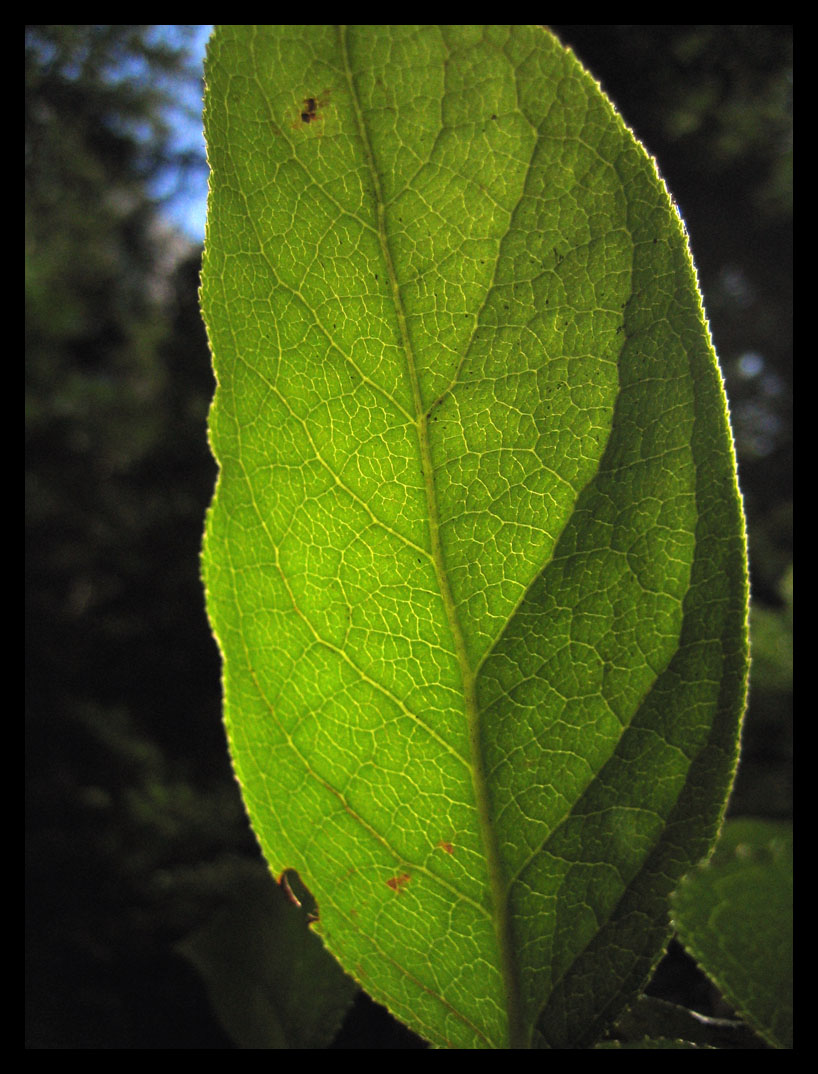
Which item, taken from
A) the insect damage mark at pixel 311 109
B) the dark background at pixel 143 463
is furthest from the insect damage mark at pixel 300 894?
the dark background at pixel 143 463

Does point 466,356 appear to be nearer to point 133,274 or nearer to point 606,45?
point 606,45

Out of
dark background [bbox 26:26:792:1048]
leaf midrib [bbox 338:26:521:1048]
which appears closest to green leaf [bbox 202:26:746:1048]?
leaf midrib [bbox 338:26:521:1048]

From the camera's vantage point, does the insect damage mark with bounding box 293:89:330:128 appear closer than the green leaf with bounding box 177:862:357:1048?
Yes

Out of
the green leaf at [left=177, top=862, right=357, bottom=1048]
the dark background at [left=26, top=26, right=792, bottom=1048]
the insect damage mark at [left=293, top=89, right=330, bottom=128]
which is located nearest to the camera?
the insect damage mark at [left=293, top=89, right=330, bottom=128]

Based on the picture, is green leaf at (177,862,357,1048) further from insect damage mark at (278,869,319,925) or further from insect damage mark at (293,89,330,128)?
insect damage mark at (293,89,330,128)

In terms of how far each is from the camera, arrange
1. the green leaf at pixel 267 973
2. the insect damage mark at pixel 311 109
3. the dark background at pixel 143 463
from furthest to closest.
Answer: the dark background at pixel 143 463
the green leaf at pixel 267 973
the insect damage mark at pixel 311 109

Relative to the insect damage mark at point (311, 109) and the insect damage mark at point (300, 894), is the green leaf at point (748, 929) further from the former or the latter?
the insect damage mark at point (311, 109)
